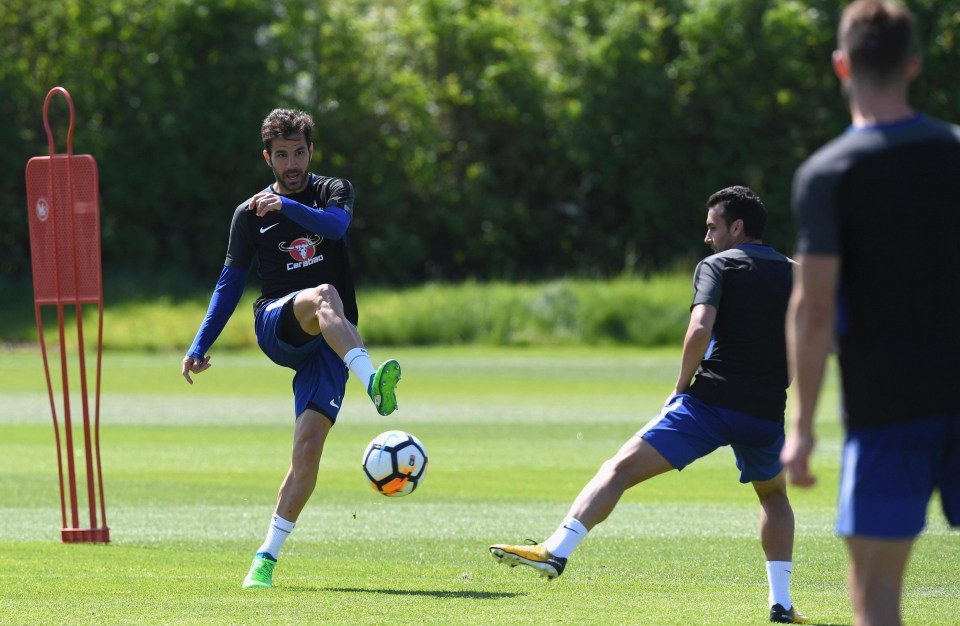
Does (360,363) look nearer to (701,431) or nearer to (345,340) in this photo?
(345,340)

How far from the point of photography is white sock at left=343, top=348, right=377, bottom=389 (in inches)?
311

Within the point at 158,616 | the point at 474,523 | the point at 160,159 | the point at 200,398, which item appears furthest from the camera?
the point at 160,159

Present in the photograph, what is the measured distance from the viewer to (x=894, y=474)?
4629mm

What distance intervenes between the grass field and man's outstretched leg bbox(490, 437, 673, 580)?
0.33 metres

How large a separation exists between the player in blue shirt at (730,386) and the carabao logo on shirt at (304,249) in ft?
6.77

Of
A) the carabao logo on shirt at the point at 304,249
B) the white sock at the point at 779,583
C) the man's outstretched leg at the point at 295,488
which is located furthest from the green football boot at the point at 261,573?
the white sock at the point at 779,583

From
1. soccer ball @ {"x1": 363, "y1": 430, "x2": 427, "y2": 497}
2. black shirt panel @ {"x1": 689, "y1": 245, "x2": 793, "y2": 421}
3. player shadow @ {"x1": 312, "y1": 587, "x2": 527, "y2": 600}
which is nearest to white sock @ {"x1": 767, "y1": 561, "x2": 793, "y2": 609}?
black shirt panel @ {"x1": 689, "y1": 245, "x2": 793, "y2": 421}

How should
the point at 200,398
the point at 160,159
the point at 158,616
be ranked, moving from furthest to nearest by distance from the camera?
the point at 160,159
the point at 200,398
the point at 158,616

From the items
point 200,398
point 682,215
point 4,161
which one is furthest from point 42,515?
point 682,215

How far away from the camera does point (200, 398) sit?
25.6 m

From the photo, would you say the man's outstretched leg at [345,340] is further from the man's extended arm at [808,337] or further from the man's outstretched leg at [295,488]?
the man's extended arm at [808,337]

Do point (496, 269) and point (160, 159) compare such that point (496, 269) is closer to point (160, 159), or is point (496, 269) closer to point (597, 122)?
point (597, 122)

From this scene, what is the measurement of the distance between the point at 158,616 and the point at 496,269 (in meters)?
41.5

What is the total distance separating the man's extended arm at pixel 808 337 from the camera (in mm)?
4477
